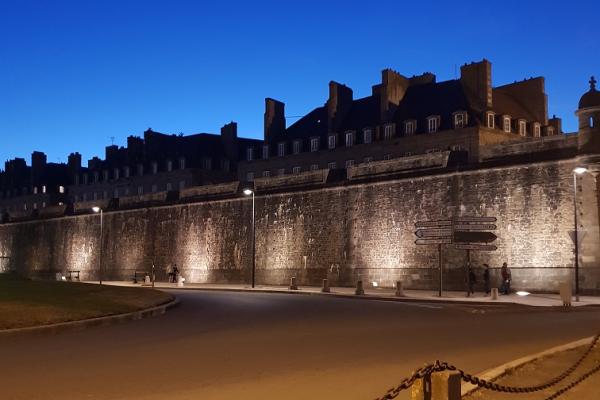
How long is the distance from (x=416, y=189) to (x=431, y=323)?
19509 mm

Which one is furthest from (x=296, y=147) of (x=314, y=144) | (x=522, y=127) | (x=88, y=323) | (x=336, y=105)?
(x=88, y=323)

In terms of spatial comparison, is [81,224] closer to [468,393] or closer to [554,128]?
[554,128]

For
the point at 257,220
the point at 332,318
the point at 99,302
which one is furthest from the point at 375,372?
the point at 257,220

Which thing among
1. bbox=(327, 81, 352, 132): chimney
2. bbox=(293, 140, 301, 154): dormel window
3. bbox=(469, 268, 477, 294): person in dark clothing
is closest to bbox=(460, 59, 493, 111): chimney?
bbox=(327, 81, 352, 132): chimney

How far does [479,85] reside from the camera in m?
48.1

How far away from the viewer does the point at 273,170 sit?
61.1 metres

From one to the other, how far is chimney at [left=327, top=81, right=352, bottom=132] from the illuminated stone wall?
1405 centimetres

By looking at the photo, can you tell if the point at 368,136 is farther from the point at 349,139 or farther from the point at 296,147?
the point at 296,147

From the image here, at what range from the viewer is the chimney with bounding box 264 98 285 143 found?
6294cm

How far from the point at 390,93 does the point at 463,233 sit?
25.7 m

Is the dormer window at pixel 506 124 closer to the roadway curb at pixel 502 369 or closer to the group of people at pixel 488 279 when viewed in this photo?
the group of people at pixel 488 279

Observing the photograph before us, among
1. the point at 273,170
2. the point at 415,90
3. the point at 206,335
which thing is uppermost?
the point at 415,90

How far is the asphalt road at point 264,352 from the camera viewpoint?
27.5 feet

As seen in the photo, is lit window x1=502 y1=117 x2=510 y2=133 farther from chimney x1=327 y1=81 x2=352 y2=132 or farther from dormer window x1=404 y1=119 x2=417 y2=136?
chimney x1=327 y1=81 x2=352 y2=132
